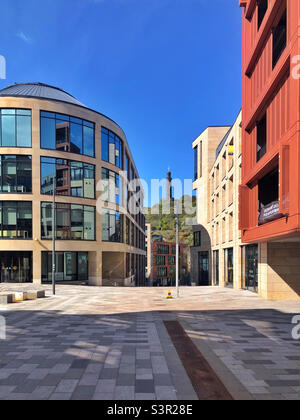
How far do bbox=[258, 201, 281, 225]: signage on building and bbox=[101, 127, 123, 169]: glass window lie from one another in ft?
78.0

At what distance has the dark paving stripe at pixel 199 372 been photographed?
633 centimetres

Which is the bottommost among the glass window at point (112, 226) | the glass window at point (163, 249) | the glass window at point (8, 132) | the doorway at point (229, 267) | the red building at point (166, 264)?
the red building at point (166, 264)

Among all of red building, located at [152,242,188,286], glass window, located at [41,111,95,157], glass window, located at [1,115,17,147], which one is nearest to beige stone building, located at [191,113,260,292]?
glass window, located at [41,111,95,157]

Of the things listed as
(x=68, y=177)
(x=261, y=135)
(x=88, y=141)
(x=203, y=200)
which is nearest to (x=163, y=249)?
(x=203, y=200)

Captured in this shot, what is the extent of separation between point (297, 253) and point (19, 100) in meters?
30.5

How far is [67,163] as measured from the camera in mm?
33906

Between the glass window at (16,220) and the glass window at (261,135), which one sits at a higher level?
the glass window at (261,135)

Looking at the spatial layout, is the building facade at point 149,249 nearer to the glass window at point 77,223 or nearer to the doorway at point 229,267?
the doorway at point 229,267

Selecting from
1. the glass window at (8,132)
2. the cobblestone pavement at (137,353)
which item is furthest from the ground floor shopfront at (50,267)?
the cobblestone pavement at (137,353)

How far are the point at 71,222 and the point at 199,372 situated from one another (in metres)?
28.3

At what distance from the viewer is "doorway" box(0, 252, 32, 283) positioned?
3244cm

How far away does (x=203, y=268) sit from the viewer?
1866 inches

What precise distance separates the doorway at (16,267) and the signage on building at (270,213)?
24.8m
